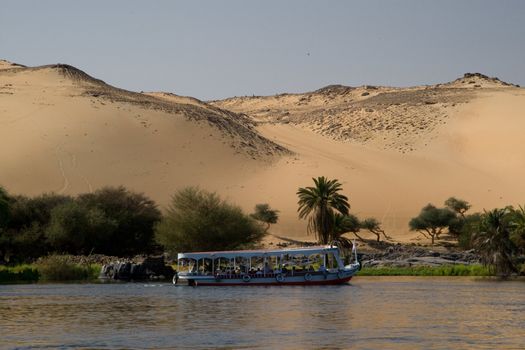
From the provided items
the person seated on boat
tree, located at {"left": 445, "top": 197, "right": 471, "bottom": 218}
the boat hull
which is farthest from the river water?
tree, located at {"left": 445, "top": 197, "right": 471, "bottom": 218}

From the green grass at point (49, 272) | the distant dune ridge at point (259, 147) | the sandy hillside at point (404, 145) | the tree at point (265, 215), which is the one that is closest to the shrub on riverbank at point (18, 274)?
the green grass at point (49, 272)

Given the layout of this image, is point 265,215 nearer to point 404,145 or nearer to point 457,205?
point 457,205

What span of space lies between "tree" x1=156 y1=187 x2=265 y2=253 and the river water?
45.4 ft

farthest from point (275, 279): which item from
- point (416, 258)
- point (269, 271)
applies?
point (416, 258)

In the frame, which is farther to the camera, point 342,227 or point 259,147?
point 259,147

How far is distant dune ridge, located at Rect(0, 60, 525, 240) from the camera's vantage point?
85.2m

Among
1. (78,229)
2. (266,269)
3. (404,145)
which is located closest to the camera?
(266,269)

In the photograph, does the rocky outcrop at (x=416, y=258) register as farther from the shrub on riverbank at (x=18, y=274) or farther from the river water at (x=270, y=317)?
the shrub on riverbank at (x=18, y=274)

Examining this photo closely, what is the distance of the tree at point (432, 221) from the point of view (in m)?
77.4

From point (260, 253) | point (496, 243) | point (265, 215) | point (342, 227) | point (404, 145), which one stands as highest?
point (404, 145)

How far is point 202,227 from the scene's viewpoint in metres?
65.1

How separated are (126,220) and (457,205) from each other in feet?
86.8

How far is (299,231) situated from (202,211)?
15967 millimetres

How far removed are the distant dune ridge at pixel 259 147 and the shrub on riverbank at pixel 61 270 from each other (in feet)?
65.0
